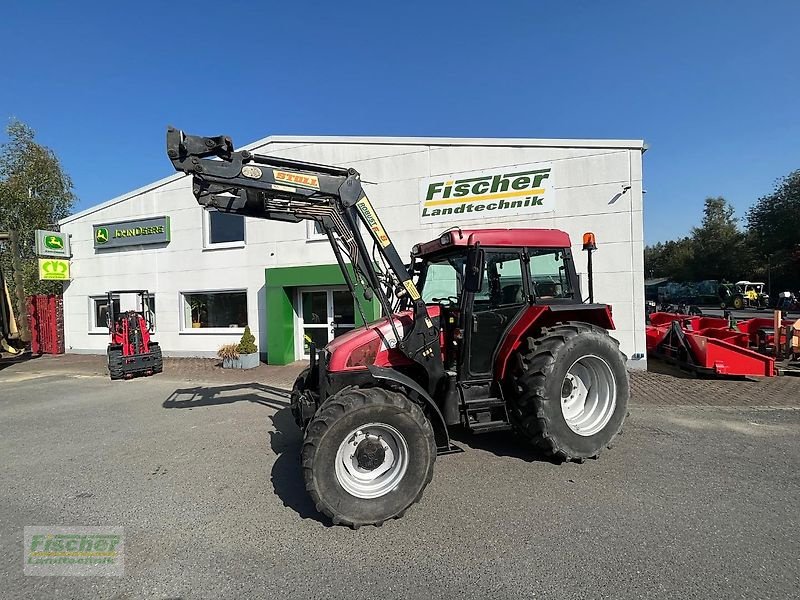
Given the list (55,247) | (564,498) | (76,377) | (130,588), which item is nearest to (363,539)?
(130,588)

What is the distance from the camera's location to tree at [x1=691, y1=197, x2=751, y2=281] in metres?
45.1

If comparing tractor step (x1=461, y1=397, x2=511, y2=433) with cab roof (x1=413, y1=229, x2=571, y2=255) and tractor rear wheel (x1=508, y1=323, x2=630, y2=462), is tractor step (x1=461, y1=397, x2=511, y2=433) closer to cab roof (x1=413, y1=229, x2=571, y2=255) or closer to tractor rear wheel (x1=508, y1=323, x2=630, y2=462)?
tractor rear wheel (x1=508, y1=323, x2=630, y2=462)

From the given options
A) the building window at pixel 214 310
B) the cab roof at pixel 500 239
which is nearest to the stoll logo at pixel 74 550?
the cab roof at pixel 500 239

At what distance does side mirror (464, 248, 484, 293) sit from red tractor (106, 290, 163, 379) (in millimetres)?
9350

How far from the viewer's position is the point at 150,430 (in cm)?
597

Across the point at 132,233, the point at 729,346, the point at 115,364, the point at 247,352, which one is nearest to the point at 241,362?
the point at 247,352

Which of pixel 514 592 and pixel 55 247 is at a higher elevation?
pixel 55 247

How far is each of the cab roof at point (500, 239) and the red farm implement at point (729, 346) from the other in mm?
5394

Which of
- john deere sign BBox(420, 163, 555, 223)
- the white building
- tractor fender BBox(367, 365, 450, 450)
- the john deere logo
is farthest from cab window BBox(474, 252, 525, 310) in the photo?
the john deere logo

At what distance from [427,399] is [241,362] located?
8522 mm

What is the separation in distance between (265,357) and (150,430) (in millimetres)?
6346

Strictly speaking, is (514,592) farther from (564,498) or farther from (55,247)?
(55,247)

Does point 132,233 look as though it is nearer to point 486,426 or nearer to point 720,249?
point 486,426

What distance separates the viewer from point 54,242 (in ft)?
48.7
